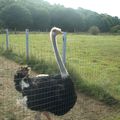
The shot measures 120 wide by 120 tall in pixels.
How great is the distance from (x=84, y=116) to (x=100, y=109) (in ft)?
1.81

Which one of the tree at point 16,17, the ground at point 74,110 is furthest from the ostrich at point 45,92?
the tree at point 16,17

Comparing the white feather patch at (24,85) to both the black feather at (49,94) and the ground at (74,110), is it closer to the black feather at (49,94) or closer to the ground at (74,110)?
the black feather at (49,94)

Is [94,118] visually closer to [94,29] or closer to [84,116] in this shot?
[84,116]

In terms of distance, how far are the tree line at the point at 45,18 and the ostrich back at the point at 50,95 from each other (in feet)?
133

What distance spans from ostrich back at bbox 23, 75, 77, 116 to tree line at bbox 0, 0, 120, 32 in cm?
4059

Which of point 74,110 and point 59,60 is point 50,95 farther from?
point 74,110

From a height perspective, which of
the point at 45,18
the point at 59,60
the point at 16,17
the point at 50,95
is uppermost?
the point at 16,17

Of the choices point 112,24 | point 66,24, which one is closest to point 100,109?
point 66,24

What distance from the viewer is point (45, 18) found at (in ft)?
185

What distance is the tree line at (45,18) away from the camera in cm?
5116

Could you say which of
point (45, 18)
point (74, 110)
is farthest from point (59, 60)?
point (45, 18)

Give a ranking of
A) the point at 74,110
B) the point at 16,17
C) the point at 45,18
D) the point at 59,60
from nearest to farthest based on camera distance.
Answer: the point at 59,60 → the point at 74,110 → the point at 16,17 → the point at 45,18

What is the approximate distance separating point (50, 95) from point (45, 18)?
168ft

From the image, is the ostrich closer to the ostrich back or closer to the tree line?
the ostrich back
